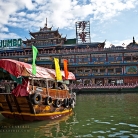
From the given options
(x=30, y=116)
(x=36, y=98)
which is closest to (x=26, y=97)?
(x=36, y=98)

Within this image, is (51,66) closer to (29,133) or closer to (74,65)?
(74,65)

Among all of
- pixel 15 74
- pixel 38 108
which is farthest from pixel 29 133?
pixel 15 74

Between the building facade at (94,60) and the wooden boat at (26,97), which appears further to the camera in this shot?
the building facade at (94,60)

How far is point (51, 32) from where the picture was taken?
Result: 4678 centimetres

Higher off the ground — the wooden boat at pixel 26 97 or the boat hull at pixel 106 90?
the wooden boat at pixel 26 97

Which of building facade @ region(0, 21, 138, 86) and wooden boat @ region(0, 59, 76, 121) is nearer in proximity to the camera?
wooden boat @ region(0, 59, 76, 121)

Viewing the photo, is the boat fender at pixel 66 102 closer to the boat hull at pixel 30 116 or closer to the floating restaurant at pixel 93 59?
the boat hull at pixel 30 116

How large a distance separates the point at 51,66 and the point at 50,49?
19.9 ft

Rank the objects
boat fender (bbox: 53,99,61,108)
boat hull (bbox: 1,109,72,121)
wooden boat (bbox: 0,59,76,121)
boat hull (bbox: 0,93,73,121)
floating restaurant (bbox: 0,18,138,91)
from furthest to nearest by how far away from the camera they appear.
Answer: floating restaurant (bbox: 0,18,138,91) < boat fender (bbox: 53,99,61,108) < boat hull (bbox: 1,109,72,121) < boat hull (bbox: 0,93,73,121) < wooden boat (bbox: 0,59,76,121)

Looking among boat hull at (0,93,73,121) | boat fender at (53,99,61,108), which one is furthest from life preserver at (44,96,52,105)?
boat fender at (53,99,61,108)

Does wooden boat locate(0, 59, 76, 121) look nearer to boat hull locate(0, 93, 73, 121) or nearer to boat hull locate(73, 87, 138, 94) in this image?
boat hull locate(0, 93, 73, 121)

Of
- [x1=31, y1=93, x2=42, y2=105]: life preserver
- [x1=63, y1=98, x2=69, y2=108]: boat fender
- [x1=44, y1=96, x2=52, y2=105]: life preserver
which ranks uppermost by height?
[x1=31, y1=93, x2=42, y2=105]: life preserver

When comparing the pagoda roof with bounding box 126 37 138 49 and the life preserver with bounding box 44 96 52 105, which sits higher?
the pagoda roof with bounding box 126 37 138 49

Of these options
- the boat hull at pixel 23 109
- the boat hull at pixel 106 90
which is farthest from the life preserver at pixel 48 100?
the boat hull at pixel 106 90
